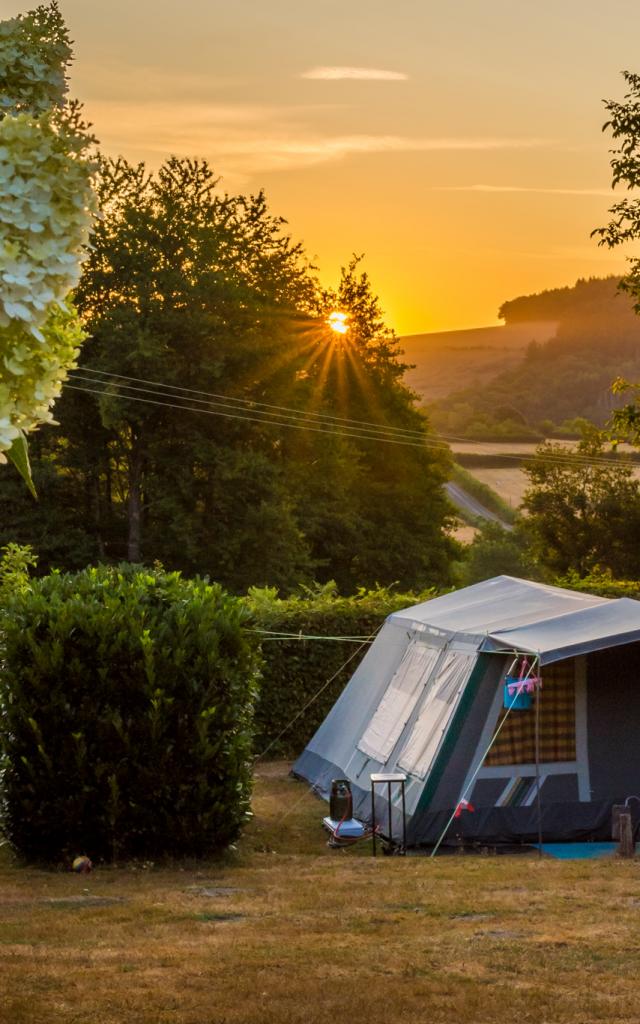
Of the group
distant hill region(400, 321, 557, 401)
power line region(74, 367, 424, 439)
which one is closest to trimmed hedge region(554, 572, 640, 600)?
power line region(74, 367, 424, 439)

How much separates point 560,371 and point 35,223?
4802 inches

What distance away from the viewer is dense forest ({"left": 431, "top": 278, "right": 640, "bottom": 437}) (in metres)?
91.9

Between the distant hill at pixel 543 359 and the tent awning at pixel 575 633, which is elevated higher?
the distant hill at pixel 543 359

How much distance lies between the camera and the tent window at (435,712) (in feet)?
34.7

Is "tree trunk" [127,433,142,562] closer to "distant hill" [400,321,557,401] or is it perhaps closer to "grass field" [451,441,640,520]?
"grass field" [451,441,640,520]

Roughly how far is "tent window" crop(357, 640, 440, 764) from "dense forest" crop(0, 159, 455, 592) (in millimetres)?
18471

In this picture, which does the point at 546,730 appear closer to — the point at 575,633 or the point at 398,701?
the point at 575,633

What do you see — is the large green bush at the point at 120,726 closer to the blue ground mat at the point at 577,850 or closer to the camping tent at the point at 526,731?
the camping tent at the point at 526,731

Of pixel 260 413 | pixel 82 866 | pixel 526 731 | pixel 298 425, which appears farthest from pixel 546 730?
pixel 298 425

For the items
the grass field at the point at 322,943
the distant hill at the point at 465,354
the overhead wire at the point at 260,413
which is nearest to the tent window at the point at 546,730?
the grass field at the point at 322,943

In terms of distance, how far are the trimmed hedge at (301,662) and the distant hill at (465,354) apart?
9870 centimetres

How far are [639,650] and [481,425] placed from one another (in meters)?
74.3

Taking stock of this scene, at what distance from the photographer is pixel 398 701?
12039 mm

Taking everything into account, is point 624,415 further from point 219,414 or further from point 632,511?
point 632,511
